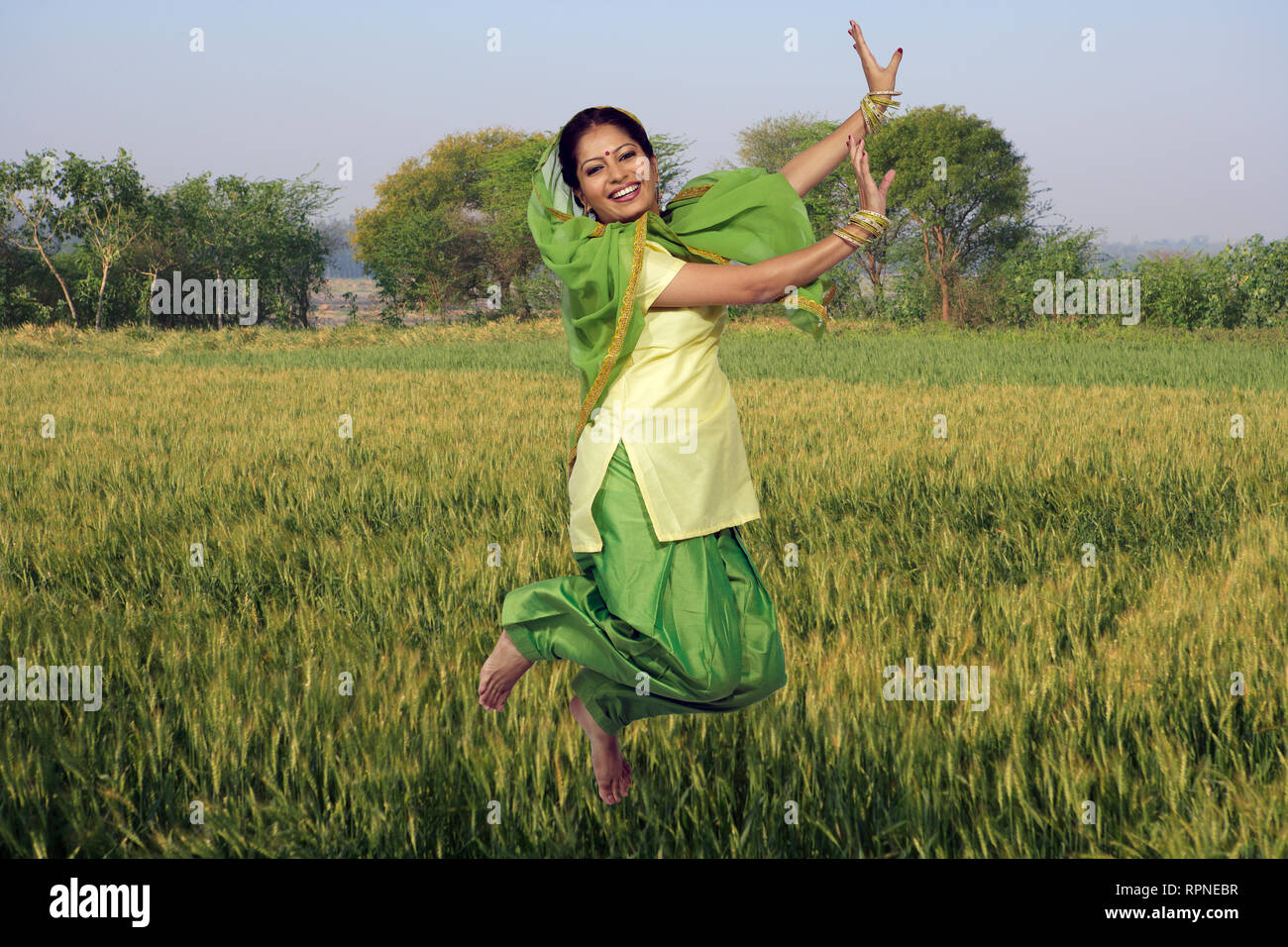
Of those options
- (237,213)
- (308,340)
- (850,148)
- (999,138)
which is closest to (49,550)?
(850,148)

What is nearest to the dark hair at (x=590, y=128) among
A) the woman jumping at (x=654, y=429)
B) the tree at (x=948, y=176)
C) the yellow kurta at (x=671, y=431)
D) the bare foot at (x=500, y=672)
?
the woman jumping at (x=654, y=429)

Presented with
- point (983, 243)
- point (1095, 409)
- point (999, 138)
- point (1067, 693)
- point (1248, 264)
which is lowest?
point (1067, 693)

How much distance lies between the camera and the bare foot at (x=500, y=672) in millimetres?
2068

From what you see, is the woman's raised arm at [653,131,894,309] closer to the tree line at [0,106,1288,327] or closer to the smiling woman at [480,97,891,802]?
the smiling woman at [480,97,891,802]

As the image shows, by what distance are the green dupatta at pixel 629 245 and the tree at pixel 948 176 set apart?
2909 centimetres

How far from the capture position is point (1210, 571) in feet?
11.9

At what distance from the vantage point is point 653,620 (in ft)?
6.02

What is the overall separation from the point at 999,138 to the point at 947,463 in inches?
1146

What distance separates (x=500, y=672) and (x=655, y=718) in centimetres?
40

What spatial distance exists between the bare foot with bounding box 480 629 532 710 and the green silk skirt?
0.38 ft

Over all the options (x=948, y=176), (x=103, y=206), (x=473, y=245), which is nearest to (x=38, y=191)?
(x=103, y=206)

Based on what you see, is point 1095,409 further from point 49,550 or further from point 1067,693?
point 49,550

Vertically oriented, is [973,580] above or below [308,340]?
below

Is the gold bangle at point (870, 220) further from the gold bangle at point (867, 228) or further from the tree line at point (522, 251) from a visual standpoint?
the tree line at point (522, 251)
